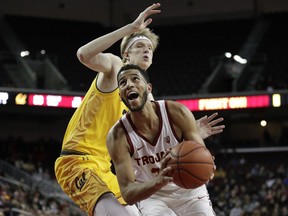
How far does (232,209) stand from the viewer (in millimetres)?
17141

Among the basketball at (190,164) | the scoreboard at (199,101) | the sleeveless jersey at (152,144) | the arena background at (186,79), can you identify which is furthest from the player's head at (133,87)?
the scoreboard at (199,101)

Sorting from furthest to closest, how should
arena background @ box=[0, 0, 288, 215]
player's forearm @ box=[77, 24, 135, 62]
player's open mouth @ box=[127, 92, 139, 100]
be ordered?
1. arena background @ box=[0, 0, 288, 215]
2. player's forearm @ box=[77, 24, 135, 62]
3. player's open mouth @ box=[127, 92, 139, 100]

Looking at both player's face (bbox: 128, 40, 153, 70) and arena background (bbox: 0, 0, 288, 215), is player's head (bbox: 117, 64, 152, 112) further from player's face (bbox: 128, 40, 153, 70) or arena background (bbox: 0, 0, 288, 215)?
arena background (bbox: 0, 0, 288, 215)

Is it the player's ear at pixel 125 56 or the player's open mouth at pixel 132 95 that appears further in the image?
the player's ear at pixel 125 56

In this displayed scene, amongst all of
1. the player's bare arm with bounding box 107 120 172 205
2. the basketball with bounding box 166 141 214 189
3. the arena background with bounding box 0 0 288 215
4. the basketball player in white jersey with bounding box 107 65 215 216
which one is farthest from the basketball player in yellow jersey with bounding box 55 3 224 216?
the arena background with bounding box 0 0 288 215

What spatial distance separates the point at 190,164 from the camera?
4410 millimetres

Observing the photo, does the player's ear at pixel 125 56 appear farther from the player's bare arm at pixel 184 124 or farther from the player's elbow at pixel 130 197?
the player's elbow at pixel 130 197

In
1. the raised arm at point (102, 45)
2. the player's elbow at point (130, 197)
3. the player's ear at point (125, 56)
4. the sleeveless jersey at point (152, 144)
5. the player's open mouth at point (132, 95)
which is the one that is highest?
→ the player's ear at point (125, 56)

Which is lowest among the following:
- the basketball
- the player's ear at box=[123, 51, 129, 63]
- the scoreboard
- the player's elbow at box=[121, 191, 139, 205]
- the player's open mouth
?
the player's elbow at box=[121, 191, 139, 205]

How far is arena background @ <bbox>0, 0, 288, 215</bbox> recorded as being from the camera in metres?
19.3

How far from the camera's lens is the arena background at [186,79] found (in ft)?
63.4

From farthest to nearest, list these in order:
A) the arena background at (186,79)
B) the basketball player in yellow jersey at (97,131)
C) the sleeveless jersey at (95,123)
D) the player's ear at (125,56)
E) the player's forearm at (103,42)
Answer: the arena background at (186,79), the player's ear at (125,56), the sleeveless jersey at (95,123), the basketball player in yellow jersey at (97,131), the player's forearm at (103,42)

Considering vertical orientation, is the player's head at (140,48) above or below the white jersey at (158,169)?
above

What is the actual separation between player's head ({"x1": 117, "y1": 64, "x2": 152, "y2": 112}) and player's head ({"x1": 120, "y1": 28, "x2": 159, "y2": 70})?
2.42 ft
